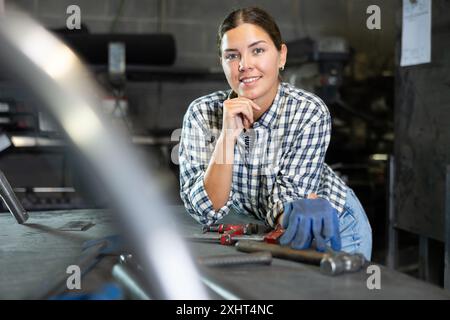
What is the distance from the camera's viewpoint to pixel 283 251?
0.96m

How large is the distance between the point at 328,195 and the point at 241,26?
0.48 meters

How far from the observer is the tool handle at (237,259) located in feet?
2.84

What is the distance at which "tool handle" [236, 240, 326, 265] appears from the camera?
3.00ft

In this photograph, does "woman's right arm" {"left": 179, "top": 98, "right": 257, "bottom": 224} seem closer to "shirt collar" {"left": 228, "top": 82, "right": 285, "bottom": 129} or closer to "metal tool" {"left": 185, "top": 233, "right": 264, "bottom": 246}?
"shirt collar" {"left": 228, "top": 82, "right": 285, "bottom": 129}

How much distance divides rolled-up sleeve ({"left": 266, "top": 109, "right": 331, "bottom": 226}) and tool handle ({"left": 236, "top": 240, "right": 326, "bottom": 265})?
256 millimetres

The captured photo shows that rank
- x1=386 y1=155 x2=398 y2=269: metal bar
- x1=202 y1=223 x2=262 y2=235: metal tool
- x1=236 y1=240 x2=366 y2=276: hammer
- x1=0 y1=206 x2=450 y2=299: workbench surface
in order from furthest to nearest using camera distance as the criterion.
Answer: x1=386 y1=155 x2=398 y2=269: metal bar → x1=202 y1=223 x2=262 y2=235: metal tool → x1=236 y1=240 x2=366 y2=276: hammer → x1=0 y1=206 x2=450 y2=299: workbench surface

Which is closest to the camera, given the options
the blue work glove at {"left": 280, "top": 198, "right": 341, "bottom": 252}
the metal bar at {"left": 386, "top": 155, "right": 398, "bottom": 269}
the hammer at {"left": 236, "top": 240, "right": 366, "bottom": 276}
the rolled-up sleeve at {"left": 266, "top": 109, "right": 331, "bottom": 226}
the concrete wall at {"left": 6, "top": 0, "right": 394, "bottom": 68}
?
the hammer at {"left": 236, "top": 240, "right": 366, "bottom": 276}

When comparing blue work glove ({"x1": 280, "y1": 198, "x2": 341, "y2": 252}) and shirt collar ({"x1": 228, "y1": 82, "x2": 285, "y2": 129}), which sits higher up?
shirt collar ({"x1": 228, "y1": 82, "x2": 285, "y2": 129})

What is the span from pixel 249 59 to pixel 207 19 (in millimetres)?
3271

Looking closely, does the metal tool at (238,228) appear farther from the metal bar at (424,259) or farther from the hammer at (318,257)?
the metal bar at (424,259)

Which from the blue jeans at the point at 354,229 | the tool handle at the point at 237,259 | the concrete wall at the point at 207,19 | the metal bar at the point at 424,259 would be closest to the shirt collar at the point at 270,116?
the blue jeans at the point at 354,229
